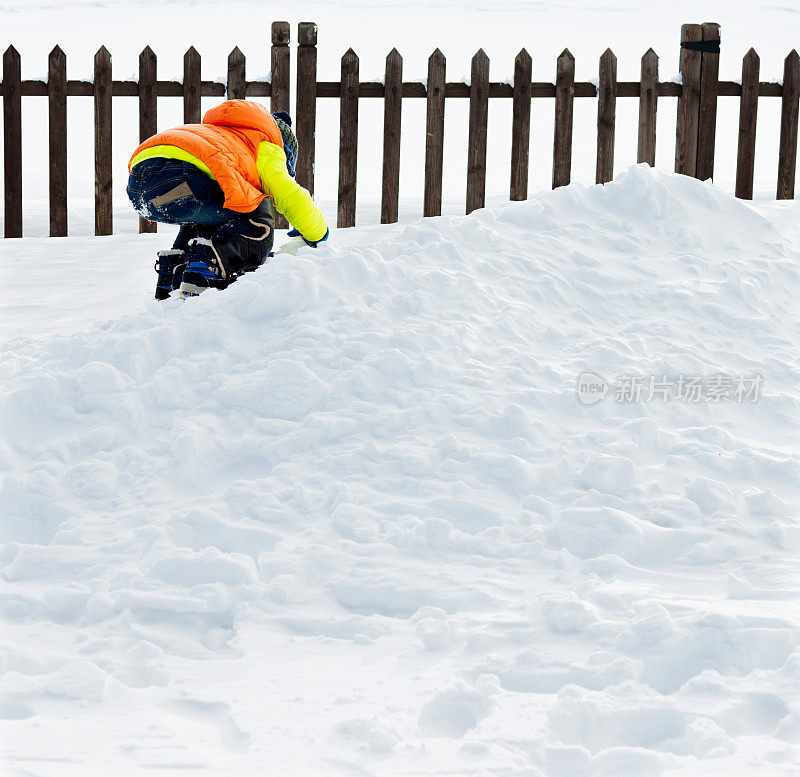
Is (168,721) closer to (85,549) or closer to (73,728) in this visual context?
(73,728)

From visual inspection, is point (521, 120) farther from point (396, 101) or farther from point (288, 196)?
point (288, 196)

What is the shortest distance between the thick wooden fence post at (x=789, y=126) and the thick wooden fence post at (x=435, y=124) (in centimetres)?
285

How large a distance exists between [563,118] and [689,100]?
1081 mm

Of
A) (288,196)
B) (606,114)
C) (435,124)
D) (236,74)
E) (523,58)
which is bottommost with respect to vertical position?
(288,196)

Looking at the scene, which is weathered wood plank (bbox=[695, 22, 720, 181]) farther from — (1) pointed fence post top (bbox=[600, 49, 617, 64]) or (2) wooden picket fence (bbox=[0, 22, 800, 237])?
(1) pointed fence post top (bbox=[600, 49, 617, 64])

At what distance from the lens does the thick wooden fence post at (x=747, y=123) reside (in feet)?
24.9

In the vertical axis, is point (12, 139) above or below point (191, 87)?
below

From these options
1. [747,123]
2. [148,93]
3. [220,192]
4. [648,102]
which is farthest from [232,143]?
[747,123]

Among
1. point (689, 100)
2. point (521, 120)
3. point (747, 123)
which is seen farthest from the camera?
point (747, 123)

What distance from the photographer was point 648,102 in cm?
744

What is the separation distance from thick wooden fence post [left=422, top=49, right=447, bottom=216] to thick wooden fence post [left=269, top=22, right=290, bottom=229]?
3.46 feet

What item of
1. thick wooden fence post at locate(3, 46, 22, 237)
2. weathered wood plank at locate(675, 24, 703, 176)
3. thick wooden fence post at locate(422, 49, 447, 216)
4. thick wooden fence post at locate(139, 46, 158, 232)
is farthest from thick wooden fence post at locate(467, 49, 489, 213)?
thick wooden fence post at locate(3, 46, 22, 237)

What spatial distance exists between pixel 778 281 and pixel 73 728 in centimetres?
407

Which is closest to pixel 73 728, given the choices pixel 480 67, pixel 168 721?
pixel 168 721
